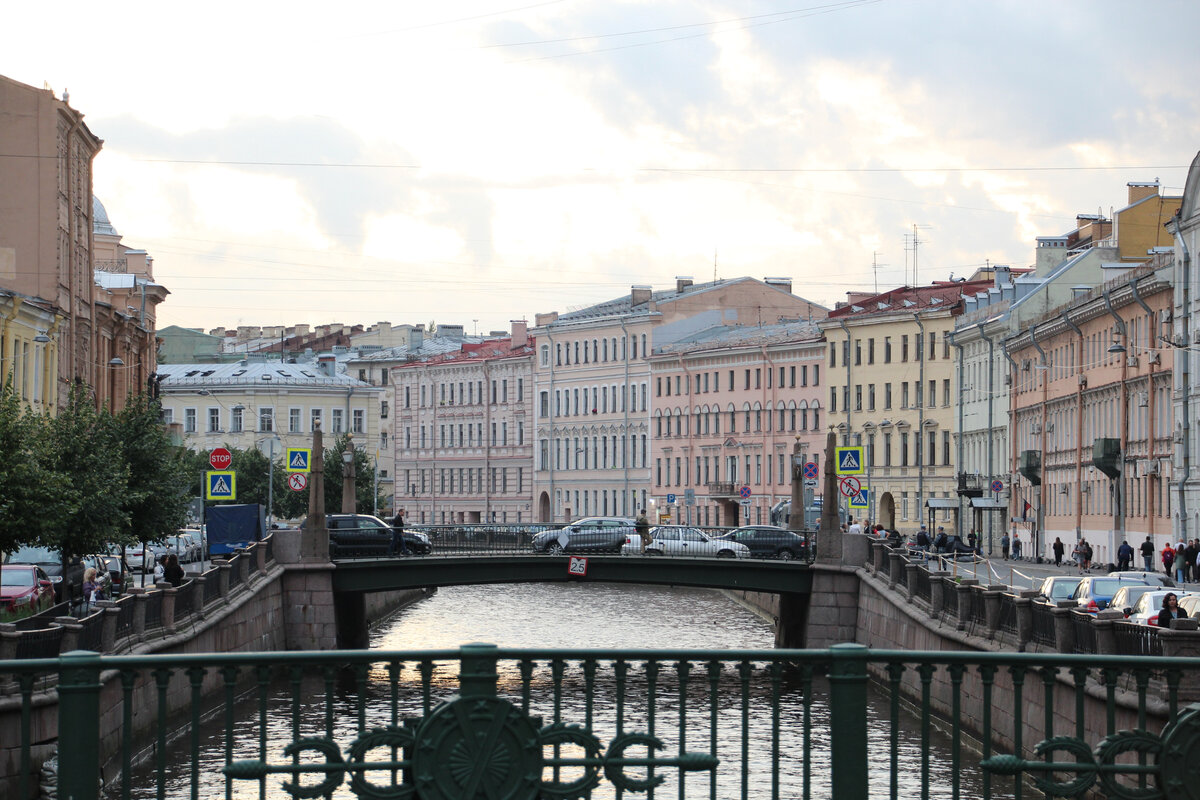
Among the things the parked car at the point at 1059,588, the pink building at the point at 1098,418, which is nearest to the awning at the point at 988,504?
the pink building at the point at 1098,418

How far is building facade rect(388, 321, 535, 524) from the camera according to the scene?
118 m

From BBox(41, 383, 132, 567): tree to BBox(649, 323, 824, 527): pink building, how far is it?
58.6 meters

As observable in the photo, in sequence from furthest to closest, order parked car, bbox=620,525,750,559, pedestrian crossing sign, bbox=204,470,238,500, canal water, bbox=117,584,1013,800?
parked car, bbox=620,525,750,559 < pedestrian crossing sign, bbox=204,470,238,500 < canal water, bbox=117,584,1013,800

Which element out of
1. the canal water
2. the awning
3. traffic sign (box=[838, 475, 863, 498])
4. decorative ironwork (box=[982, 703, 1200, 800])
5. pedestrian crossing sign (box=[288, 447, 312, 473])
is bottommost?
the canal water

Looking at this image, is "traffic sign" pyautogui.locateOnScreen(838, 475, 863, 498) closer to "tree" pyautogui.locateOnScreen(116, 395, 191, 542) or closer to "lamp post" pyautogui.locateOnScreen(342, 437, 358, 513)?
"tree" pyautogui.locateOnScreen(116, 395, 191, 542)

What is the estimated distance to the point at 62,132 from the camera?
55.6m

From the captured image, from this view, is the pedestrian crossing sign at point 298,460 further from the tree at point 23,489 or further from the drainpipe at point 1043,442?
the drainpipe at point 1043,442

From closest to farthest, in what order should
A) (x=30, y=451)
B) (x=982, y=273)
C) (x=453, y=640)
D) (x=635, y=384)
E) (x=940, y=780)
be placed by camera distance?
(x=940, y=780) → (x=30, y=451) → (x=453, y=640) → (x=982, y=273) → (x=635, y=384)

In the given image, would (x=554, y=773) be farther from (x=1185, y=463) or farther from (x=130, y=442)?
(x=1185, y=463)

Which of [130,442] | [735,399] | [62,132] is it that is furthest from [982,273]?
A: [130,442]

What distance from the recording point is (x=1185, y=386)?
54.4 m

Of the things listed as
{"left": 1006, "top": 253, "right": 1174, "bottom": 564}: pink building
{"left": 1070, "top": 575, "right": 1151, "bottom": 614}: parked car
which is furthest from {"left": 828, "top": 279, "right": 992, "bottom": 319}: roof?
{"left": 1070, "top": 575, "right": 1151, "bottom": 614}: parked car

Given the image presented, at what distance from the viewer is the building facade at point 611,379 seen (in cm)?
10819

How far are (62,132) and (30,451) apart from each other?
24226 mm
